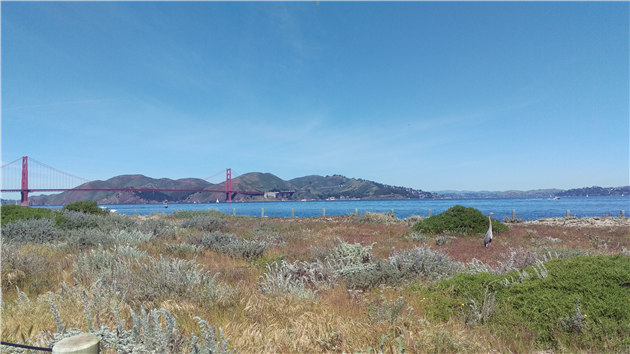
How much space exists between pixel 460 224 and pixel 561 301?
42.4ft

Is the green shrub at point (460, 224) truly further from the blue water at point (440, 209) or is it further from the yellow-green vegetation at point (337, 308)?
the blue water at point (440, 209)

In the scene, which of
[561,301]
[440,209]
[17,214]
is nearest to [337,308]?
[561,301]

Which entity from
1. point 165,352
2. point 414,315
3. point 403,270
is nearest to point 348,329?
point 414,315

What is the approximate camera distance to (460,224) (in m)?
15.9

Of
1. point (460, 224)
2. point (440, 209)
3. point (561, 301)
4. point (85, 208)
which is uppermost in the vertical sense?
point (85, 208)

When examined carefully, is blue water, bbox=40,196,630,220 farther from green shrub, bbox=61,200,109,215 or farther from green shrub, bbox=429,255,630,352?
green shrub, bbox=429,255,630,352

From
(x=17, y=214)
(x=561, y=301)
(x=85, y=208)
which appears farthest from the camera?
(x=85, y=208)

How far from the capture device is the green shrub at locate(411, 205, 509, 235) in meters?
15.6

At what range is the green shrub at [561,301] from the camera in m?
3.31

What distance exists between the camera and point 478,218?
633 inches

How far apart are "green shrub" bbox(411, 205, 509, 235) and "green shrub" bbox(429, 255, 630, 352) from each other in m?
11.4

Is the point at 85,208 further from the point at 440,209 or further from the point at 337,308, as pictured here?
the point at 440,209

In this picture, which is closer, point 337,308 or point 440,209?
point 337,308

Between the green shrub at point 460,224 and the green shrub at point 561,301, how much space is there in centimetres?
1138
